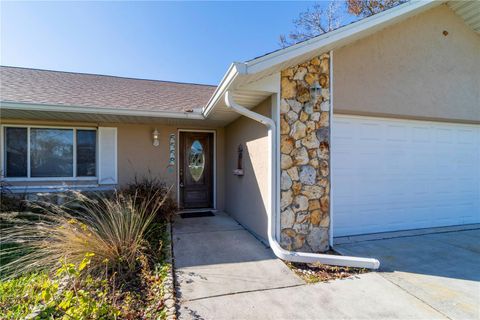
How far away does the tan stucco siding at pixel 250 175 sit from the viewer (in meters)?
4.26

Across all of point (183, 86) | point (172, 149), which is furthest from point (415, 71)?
point (183, 86)

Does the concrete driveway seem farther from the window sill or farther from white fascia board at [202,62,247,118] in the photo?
the window sill

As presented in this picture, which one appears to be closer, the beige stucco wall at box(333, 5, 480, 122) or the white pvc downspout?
the white pvc downspout

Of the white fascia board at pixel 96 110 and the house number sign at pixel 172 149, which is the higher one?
the white fascia board at pixel 96 110

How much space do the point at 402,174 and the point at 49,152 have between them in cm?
824

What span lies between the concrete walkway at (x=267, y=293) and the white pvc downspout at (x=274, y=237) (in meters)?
0.16

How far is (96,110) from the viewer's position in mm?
5043

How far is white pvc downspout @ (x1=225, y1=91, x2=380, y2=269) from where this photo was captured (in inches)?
134

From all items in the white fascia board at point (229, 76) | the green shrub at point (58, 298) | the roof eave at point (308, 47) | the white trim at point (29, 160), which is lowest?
the green shrub at point (58, 298)

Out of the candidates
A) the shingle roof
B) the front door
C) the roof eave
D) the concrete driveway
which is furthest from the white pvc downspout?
the front door

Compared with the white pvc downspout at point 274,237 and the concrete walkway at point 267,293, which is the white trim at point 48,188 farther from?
the white pvc downspout at point 274,237

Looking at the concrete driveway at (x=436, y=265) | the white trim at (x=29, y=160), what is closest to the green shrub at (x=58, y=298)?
the concrete driveway at (x=436, y=265)

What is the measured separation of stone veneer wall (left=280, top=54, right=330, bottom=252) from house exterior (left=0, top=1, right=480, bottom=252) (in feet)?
0.06

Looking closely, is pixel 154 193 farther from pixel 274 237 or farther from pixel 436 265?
pixel 436 265
